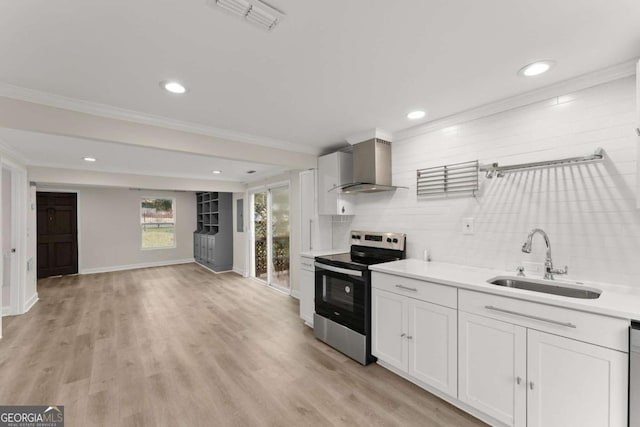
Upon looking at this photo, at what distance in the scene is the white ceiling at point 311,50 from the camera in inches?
51.6

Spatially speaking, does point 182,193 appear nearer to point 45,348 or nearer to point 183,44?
point 45,348

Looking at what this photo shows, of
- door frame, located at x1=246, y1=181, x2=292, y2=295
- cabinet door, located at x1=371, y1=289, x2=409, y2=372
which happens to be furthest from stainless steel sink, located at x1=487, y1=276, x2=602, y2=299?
door frame, located at x1=246, y1=181, x2=292, y2=295

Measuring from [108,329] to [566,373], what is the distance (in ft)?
15.0

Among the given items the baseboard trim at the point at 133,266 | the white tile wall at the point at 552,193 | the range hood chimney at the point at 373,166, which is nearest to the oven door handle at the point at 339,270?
the white tile wall at the point at 552,193

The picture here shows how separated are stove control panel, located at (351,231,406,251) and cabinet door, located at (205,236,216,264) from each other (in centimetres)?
477

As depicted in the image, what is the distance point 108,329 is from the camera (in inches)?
138

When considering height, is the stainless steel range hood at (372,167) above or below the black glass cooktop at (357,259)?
above

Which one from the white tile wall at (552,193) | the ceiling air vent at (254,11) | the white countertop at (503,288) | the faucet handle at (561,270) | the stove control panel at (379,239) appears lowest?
the white countertop at (503,288)

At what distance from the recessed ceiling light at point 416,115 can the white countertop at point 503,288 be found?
A: 4.75 feet

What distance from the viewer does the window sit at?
7.79 meters

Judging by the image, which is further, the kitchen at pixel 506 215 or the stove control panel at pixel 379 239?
the stove control panel at pixel 379 239

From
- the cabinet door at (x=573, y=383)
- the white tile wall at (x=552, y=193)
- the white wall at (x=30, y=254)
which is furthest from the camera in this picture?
the white wall at (x=30, y=254)

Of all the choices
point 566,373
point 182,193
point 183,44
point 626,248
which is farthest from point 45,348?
point 182,193

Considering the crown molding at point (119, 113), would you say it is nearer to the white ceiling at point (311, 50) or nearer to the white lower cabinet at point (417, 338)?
the white ceiling at point (311, 50)
